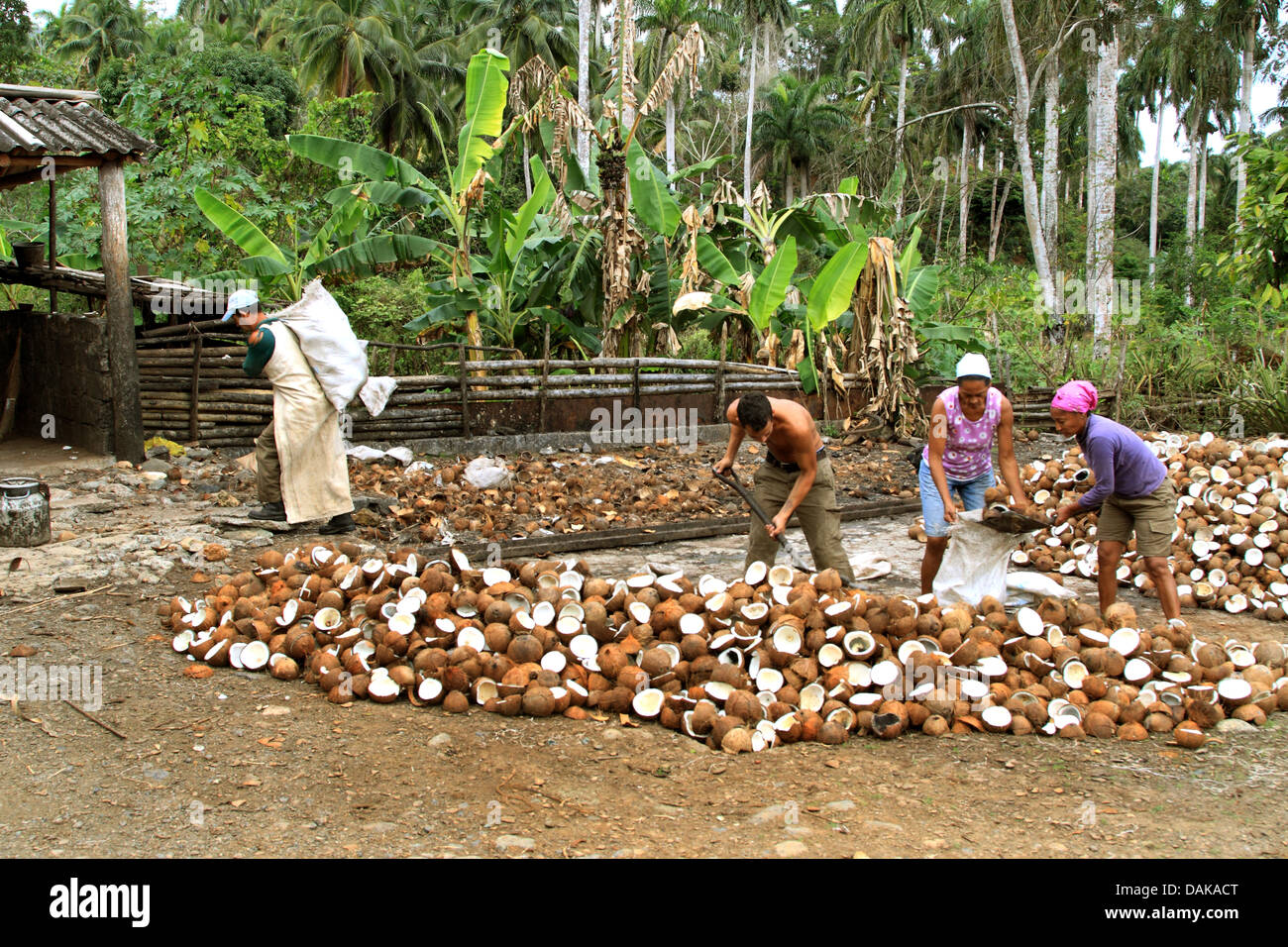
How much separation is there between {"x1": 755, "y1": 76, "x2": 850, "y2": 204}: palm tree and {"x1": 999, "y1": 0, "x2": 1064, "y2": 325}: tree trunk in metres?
17.1

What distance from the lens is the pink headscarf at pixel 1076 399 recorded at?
4.75 meters

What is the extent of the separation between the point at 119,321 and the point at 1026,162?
1516 centimetres

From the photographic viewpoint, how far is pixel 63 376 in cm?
931

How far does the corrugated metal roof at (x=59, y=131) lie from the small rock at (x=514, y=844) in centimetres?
654

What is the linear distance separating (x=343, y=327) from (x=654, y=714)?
3703 millimetres

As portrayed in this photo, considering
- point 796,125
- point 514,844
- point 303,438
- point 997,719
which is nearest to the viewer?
point 514,844

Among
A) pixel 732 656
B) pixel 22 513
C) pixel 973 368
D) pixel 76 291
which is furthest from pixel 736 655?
pixel 76 291

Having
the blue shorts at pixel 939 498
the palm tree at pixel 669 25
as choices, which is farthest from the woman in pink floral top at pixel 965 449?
the palm tree at pixel 669 25

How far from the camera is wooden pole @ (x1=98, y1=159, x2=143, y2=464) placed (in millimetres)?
8359

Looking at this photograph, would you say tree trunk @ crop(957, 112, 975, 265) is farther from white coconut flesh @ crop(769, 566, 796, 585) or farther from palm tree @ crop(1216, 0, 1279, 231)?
white coconut flesh @ crop(769, 566, 796, 585)

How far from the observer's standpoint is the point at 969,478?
17.2 ft

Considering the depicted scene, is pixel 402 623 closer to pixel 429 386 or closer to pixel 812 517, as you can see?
pixel 812 517

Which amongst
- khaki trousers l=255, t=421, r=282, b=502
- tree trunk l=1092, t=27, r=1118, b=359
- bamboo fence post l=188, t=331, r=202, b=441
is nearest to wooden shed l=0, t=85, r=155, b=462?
bamboo fence post l=188, t=331, r=202, b=441

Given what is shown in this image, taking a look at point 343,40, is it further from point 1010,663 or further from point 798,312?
point 1010,663
